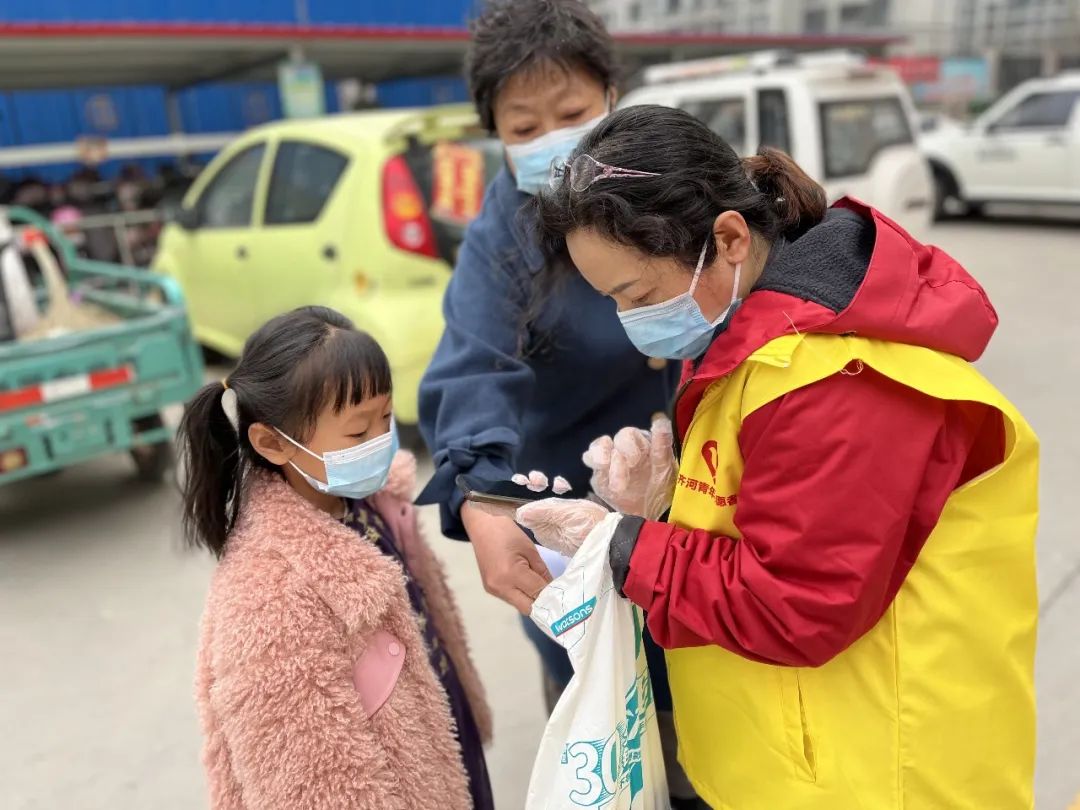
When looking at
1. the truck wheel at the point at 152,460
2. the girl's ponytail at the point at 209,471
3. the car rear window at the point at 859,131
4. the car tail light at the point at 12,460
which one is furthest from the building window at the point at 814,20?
the girl's ponytail at the point at 209,471

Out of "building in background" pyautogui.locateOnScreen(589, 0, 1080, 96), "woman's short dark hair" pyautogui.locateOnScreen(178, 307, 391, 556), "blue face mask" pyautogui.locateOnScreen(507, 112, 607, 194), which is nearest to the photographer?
"woman's short dark hair" pyautogui.locateOnScreen(178, 307, 391, 556)

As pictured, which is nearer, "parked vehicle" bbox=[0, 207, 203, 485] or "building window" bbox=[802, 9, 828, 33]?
"parked vehicle" bbox=[0, 207, 203, 485]

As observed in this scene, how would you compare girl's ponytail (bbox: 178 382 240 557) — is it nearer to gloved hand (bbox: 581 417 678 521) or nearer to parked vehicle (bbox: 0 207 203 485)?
gloved hand (bbox: 581 417 678 521)

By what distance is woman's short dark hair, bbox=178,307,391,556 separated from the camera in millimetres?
1394

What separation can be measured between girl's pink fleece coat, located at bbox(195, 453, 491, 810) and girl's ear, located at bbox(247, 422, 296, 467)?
0.05 m

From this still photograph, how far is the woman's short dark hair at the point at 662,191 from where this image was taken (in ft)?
3.33

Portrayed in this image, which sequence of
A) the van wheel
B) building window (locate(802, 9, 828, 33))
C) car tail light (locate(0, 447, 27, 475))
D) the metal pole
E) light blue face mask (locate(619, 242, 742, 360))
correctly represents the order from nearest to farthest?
light blue face mask (locate(619, 242, 742, 360))
car tail light (locate(0, 447, 27, 475))
the van wheel
the metal pole
building window (locate(802, 9, 828, 33))

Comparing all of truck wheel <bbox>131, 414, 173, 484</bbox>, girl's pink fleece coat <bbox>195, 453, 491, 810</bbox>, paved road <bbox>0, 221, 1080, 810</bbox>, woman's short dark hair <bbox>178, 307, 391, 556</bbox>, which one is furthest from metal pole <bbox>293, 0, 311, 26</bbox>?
girl's pink fleece coat <bbox>195, 453, 491, 810</bbox>

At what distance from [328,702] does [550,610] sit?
1.26 ft

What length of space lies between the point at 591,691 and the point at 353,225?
329 centimetres

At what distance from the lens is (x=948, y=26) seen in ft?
79.6

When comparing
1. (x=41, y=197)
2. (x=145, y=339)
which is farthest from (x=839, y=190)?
(x=41, y=197)

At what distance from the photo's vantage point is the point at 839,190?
17.4 feet

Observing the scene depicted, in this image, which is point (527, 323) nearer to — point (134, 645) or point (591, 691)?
point (591, 691)
